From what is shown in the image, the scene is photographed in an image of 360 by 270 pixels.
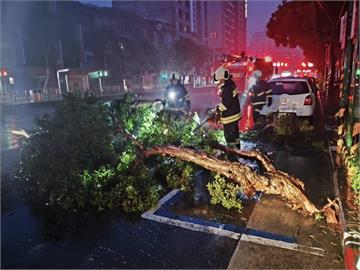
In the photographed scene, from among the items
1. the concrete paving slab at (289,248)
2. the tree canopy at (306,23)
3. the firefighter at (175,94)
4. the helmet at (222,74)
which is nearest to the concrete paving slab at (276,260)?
the concrete paving slab at (289,248)

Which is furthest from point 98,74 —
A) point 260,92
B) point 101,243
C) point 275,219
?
point 275,219

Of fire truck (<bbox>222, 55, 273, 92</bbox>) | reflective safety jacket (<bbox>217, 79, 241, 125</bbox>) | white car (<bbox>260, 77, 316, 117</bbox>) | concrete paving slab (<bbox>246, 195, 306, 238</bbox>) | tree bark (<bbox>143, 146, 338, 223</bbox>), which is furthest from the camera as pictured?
fire truck (<bbox>222, 55, 273, 92</bbox>)

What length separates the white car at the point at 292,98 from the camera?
396 inches

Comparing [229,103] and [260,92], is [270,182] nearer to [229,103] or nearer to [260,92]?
[229,103]

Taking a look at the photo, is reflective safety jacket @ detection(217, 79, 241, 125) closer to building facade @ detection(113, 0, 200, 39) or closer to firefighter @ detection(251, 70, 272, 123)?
firefighter @ detection(251, 70, 272, 123)

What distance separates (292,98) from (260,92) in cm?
116

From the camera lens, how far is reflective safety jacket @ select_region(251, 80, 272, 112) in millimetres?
9805

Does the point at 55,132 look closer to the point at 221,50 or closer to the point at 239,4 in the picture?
the point at 221,50

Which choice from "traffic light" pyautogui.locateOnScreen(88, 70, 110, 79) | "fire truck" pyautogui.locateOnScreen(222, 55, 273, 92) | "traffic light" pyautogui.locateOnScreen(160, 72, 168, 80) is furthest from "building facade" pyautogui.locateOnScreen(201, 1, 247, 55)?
"fire truck" pyautogui.locateOnScreen(222, 55, 273, 92)

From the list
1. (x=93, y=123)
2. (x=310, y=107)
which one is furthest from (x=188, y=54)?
(x=93, y=123)

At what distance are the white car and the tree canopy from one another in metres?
7.03

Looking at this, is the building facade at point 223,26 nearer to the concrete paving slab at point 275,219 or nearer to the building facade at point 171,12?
the building facade at point 171,12

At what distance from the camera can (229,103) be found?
6.93m

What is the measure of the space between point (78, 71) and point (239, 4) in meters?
120
